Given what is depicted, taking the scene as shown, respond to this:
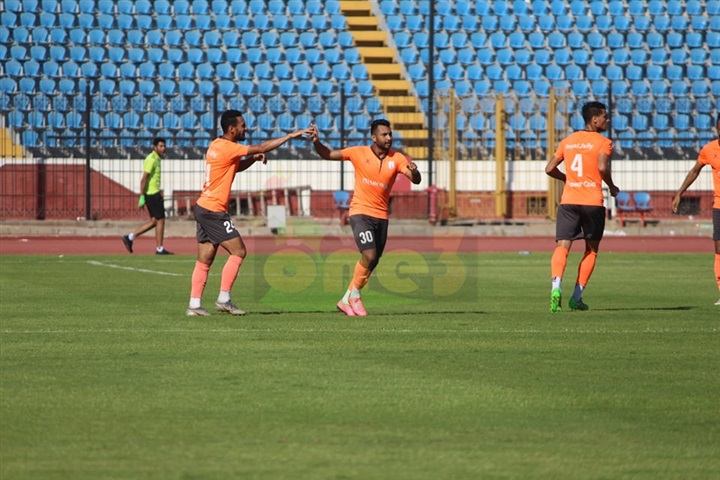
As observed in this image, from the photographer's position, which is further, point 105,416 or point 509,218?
point 509,218

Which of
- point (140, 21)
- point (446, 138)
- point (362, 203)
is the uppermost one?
point (140, 21)

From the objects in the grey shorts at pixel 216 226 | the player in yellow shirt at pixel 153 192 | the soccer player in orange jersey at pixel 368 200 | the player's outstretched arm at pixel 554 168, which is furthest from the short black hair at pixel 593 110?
the player in yellow shirt at pixel 153 192

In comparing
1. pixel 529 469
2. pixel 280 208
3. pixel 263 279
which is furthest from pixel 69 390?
pixel 280 208

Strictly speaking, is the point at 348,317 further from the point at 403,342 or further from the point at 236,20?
the point at 236,20

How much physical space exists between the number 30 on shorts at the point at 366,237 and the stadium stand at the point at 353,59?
22.7 m

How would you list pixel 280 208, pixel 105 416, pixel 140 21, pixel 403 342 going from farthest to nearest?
pixel 140 21 < pixel 280 208 < pixel 403 342 < pixel 105 416

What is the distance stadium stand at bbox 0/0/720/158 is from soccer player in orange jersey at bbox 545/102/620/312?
72.2 ft

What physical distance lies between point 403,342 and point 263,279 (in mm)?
8172

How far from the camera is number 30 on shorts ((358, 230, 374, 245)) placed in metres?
12.1

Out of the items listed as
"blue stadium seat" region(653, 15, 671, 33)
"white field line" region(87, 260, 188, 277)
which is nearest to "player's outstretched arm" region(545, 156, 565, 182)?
"white field line" region(87, 260, 188, 277)

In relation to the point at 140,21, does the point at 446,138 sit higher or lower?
lower

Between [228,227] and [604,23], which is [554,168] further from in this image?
[604,23]

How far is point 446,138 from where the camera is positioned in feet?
115

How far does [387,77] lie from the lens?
39281 mm
